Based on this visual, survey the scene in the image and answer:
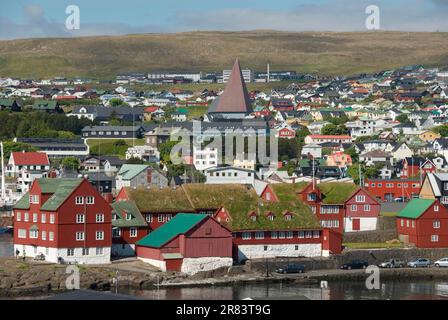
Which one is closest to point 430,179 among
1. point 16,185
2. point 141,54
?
point 16,185

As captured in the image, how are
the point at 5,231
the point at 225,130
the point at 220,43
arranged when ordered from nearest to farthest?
the point at 5,231, the point at 225,130, the point at 220,43

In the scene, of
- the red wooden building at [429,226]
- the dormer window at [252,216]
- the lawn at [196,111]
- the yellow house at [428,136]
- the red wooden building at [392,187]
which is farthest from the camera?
the lawn at [196,111]

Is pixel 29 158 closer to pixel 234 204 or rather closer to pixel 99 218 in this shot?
pixel 234 204

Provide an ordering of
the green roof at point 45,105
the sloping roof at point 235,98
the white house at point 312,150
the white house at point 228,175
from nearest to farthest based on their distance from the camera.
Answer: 1. the white house at point 228,175
2. the white house at point 312,150
3. the sloping roof at point 235,98
4. the green roof at point 45,105

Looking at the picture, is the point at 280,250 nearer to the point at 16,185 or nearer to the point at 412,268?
the point at 412,268

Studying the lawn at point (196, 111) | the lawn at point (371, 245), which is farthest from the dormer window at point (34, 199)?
the lawn at point (196, 111)

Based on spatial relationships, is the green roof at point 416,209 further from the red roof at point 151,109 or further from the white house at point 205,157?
the red roof at point 151,109
